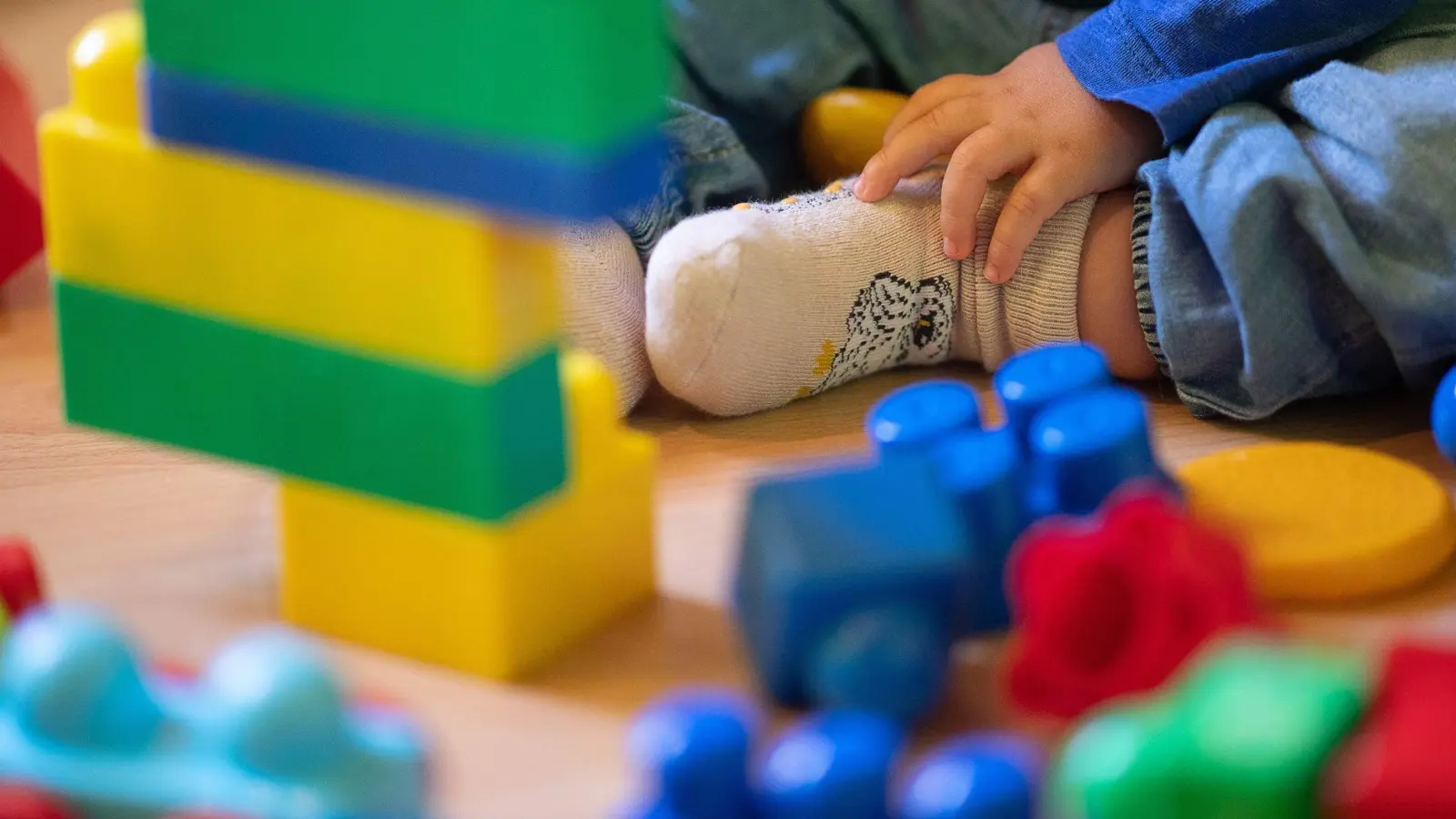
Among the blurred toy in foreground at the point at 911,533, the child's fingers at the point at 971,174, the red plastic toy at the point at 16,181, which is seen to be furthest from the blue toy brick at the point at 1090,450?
the red plastic toy at the point at 16,181

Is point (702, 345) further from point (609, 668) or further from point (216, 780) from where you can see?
point (216, 780)

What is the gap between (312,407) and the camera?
2.07ft

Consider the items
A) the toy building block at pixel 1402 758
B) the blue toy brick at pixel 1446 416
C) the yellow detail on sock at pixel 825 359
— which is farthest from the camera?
the yellow detail on sock at pixel 825 359

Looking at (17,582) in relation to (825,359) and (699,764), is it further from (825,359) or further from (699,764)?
(825,359)

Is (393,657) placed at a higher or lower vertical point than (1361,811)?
lower

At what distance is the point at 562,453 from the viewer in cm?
63

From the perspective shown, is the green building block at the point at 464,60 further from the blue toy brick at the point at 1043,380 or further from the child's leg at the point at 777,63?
the child's leg at the point at 777,63

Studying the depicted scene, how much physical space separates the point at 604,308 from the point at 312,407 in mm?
267

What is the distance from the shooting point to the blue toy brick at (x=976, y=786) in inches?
18.0

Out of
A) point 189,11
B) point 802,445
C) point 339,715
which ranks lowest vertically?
point 802,445

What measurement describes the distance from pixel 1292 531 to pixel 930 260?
0.30 metres

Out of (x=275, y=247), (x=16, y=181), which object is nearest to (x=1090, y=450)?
(x=275, y=247)

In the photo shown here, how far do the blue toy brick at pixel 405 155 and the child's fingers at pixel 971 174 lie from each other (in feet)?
1.20

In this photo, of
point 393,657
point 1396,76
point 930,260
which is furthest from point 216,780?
point 1396,76
